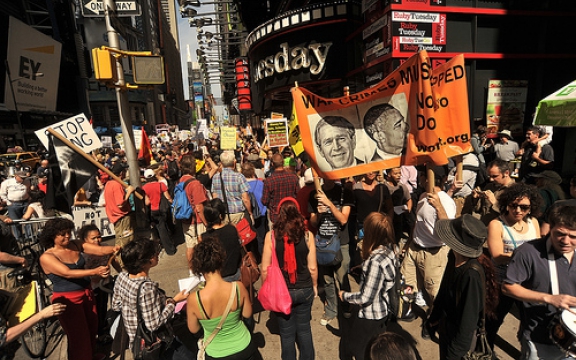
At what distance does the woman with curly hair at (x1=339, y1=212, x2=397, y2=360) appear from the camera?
8.89 ft

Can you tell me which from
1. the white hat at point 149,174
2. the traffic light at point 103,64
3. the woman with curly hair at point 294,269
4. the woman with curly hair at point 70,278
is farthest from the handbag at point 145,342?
the white hat at point 149,174

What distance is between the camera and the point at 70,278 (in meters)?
3.20

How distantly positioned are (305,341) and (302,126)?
2372mm

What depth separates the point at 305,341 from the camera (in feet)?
10.3

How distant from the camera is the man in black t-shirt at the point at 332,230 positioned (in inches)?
152

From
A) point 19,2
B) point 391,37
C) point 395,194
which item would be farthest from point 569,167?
point 19,2

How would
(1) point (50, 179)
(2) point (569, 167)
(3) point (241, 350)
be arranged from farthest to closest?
(2) point (569, 167), (1) point (50, 179), (3) point (241, 350)

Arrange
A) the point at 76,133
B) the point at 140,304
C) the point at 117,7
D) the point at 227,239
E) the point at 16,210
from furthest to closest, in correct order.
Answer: the point at 16,210 < the point at 117,7 < the point at 76,133 < the point at 227,239 < the point at 140,304

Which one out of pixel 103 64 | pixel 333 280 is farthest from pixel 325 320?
pixel 103 64

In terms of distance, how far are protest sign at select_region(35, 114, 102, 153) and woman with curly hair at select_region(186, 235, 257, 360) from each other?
11.5 ft

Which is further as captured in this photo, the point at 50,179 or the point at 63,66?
the point at 63,66

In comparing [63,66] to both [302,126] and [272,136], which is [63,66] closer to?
[272,136]

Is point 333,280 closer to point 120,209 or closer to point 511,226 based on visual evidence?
point 511,226

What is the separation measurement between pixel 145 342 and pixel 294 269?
4.72ft
